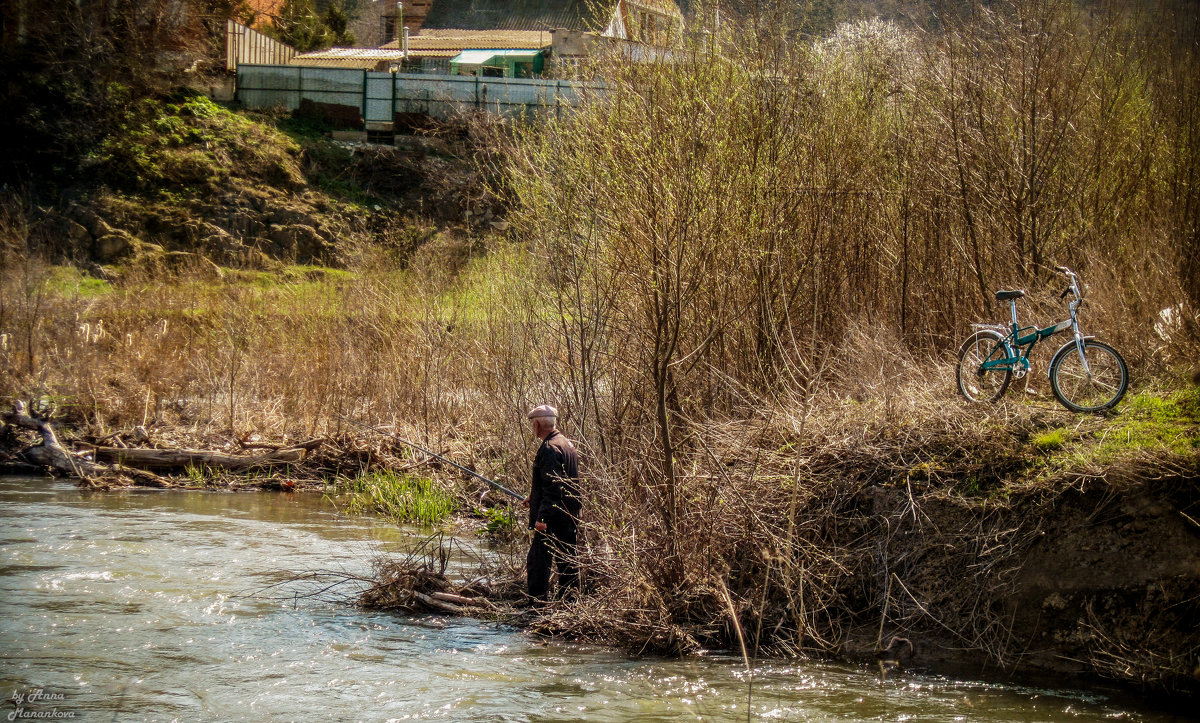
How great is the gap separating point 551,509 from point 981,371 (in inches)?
166

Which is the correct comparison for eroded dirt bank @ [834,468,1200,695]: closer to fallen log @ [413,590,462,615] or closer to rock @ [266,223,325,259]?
fallen log @ [413,590,462,615]

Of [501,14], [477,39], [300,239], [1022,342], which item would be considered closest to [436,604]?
[1022,342]

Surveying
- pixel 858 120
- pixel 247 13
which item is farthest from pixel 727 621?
pixel 247 13

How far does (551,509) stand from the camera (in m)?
9.48

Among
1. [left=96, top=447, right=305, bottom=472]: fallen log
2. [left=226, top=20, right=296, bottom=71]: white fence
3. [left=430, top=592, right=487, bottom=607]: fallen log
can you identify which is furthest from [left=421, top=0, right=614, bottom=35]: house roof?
[left=430, top=592, right=487, bottom=607]: fallen log

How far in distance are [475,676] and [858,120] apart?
8.75 metres

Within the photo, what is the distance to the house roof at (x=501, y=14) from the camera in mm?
48594

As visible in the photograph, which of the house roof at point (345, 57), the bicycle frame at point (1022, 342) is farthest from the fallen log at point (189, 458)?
the house roof at point (345, 57)

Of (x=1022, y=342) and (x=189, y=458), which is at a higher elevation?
(x=1022, y=342)

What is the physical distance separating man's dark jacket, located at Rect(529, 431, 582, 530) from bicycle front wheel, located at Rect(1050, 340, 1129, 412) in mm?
4321

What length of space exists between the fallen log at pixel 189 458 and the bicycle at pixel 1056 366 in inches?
438

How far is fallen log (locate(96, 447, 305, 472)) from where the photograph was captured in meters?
16.4

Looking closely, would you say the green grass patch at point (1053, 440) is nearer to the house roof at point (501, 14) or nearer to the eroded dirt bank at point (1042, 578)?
the eroded dirt bank at point (1042, 578)

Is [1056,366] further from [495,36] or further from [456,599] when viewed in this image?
[495,36]
